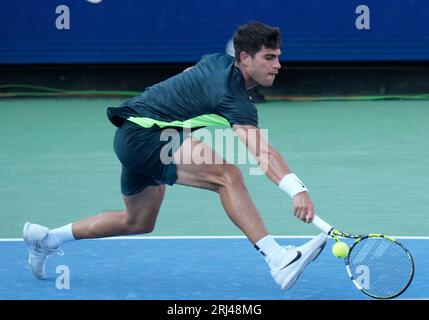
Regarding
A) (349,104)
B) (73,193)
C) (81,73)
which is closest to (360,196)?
(73,193)

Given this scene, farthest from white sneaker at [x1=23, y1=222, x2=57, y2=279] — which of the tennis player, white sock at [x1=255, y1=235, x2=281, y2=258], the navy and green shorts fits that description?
white sock at [x1=255, y1=235, x2=281, y2=258]

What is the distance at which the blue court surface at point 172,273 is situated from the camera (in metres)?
6.16

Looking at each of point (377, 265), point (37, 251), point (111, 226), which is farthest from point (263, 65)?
point (37, 251)

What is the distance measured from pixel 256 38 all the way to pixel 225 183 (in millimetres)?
800

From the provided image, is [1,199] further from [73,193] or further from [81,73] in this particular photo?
[81,73]

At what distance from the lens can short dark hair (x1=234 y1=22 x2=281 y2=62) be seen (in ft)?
19.4

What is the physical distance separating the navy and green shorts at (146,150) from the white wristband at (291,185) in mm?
632

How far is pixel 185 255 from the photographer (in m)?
7.22

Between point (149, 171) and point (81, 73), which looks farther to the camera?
point (81, 73)

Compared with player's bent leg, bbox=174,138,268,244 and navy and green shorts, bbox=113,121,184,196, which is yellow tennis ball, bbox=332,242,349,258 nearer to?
player's bent leg, bbox=174,138,268,244

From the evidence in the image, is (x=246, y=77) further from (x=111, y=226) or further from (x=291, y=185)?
(x=111, y=226)

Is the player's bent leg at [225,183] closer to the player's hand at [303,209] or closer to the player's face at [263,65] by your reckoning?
the player's hand at [303,209]

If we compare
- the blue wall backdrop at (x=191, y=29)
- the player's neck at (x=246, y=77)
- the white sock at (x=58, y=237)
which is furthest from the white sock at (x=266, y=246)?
the blue wall backdrop at (x=191, y=29)

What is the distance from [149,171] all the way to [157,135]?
8.2 inches
